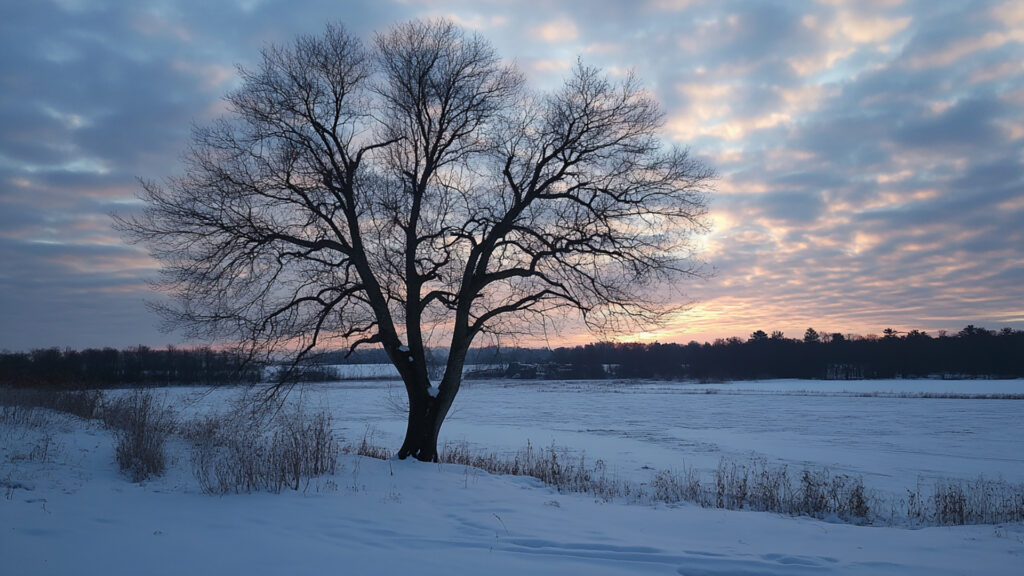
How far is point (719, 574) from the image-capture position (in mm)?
5297

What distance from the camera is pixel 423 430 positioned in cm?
1272

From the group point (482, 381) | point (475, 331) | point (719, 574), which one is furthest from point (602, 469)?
point (482, 381)

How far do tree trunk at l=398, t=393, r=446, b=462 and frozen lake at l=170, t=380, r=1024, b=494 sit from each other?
1538 millimetres

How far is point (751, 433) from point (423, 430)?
19.5m

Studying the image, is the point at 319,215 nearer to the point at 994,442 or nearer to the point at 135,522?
the point at 135,522

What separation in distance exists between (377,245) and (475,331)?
2832mm

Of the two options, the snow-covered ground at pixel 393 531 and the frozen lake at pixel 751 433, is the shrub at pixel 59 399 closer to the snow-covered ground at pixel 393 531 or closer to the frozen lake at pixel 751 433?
the frozen lake at pixel 751 433

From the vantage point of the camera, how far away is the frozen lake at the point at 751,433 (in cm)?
1759

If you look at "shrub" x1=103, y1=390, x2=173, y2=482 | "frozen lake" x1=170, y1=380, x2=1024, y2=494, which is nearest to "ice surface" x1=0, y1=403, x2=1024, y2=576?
"shrub" x1=103, y1=390, x2=173, y2=482

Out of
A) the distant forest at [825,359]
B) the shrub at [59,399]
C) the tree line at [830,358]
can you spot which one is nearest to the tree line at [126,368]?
the shrub at [59,399]

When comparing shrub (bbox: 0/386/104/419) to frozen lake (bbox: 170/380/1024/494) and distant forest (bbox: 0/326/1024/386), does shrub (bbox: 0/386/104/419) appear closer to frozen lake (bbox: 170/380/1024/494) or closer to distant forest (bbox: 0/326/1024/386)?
frozen lake (bbox: 170/380/1024/494)

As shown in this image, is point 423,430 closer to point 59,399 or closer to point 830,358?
point 59,399

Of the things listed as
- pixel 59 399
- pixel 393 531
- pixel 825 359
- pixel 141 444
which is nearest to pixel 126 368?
pixel 59 399

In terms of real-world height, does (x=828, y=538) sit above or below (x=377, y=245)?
below
